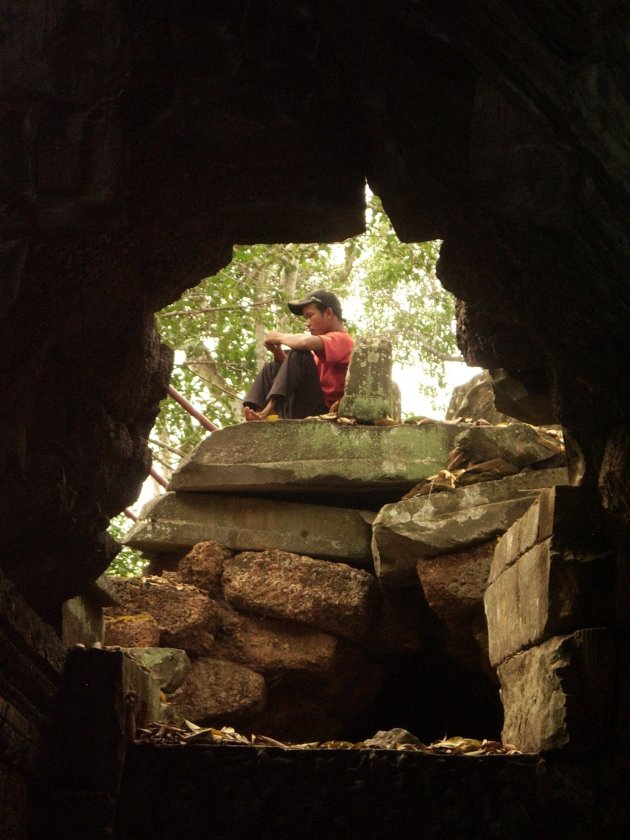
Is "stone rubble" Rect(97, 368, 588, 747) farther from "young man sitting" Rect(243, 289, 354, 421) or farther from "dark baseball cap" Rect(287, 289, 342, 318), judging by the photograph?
"dark baseball cap" Rect(287, 289, 342, 318)

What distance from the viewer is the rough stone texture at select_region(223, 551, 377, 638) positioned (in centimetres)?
695

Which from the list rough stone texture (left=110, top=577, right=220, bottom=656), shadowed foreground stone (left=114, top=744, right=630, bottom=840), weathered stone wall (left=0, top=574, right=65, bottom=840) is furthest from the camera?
rough stone texture (left=110, top=577, right=220, bottom=656)

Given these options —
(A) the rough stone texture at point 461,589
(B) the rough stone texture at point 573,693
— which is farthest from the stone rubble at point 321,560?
(B) the rough stone texture at point 573,693

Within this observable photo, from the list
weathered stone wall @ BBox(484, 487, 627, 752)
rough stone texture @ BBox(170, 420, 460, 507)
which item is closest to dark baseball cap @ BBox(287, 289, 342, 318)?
rough stone texture @ BBox(170, 420, 460, 507)

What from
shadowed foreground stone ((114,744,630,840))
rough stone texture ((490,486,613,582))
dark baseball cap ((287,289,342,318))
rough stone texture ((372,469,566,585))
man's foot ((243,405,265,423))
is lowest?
shadowed foreground stone ((114,744,630,840))

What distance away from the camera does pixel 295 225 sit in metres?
4.21

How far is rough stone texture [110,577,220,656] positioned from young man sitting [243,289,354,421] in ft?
5.45

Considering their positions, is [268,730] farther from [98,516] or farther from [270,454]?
[98,516]

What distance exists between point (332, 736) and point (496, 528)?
79.4 inches

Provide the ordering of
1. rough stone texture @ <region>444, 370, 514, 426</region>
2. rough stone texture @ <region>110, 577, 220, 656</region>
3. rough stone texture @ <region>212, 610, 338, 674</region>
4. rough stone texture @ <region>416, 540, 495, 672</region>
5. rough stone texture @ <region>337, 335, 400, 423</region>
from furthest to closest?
rough stone texture @ <region>444, 370, 514, 426</region> → rough stone texture @ <region>337, 335, 400, 423</region> → rough stone texture @ <region>212, 610, 338, 674</region> → rough stone texture @ <region>110, 577, 220, 656</region> → rough stone texture @ <region>416, 540, 495, 672</region>

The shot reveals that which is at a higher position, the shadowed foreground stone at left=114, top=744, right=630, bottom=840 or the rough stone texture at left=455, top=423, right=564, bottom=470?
the rough stone texture at left=455, top=423, right=564, bottom=470

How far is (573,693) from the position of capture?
13.1 feet

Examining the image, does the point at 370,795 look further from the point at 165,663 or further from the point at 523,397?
the point at 165,663

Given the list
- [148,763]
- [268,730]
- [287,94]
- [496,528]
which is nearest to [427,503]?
[496,528]
